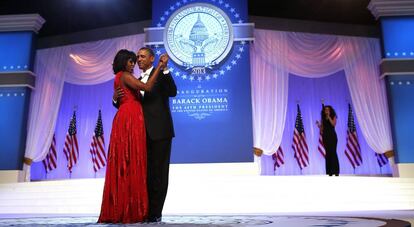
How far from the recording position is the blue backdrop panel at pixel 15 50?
8.60 m

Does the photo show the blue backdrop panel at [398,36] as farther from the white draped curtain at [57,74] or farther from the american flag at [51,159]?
the american flag at [51,159]

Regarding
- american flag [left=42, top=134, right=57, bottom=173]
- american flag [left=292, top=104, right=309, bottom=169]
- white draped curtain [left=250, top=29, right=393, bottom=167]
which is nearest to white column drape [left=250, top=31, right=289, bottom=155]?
white draped curtain [left=250, top=29, right=393, bottom=167]

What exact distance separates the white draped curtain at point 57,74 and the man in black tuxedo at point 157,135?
21.0ft

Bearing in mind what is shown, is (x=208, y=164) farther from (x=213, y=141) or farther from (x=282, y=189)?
(x=282, y=189)

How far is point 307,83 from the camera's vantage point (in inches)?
375

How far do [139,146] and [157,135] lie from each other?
5.1 inches

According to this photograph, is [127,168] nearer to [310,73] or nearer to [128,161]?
[128,161]

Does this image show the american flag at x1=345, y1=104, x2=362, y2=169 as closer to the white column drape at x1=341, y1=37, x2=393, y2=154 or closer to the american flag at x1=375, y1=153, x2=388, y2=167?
the american flag at x1=375, y1=153, x2=388, y2=167

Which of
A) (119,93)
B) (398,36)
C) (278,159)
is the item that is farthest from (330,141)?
(119,93)

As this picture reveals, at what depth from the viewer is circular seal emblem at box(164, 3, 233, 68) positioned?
25.0 ft

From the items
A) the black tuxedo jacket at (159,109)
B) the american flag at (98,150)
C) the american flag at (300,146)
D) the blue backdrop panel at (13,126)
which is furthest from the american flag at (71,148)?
the black tuxedo jacket at (159,109)

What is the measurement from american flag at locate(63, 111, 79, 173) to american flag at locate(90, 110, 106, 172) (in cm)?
42

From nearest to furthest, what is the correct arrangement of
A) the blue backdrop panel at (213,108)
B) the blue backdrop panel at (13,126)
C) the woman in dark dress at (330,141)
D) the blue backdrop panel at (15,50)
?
the woman in dark dress at (330,141)
the blue backdrop panel at (213,108)
the blue backdrop panel at (13,126)
the blue backdrop panel at (15,50)

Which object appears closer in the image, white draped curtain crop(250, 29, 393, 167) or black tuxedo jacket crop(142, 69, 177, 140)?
black tuxedo jacket crop(142, 69, 177, 140)
